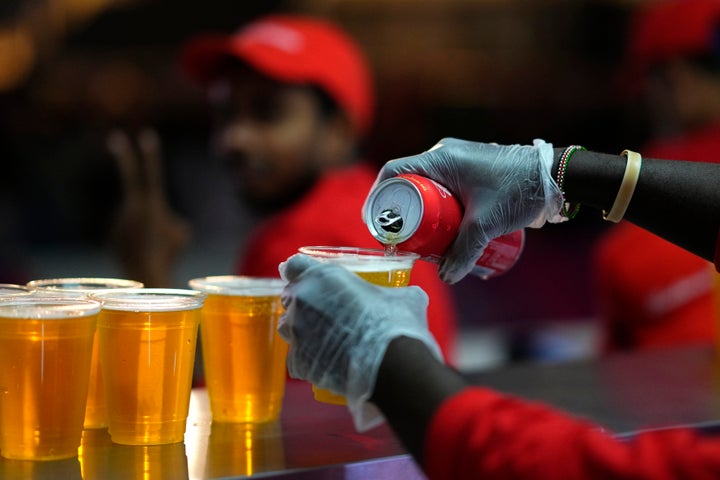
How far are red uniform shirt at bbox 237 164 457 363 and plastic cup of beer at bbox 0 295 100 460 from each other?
3.13ft

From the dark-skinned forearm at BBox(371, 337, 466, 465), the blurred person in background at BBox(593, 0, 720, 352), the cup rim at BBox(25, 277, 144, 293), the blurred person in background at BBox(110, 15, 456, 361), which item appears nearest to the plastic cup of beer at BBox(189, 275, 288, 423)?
the cup rim at BBox(25, 277, 144, 293)

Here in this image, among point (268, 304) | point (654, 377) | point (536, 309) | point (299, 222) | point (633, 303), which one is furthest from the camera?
point (536, 309)

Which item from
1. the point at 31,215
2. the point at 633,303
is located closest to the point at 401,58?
the point at 31,215

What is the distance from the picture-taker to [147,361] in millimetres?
1229

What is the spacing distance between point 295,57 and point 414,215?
59.2 inches

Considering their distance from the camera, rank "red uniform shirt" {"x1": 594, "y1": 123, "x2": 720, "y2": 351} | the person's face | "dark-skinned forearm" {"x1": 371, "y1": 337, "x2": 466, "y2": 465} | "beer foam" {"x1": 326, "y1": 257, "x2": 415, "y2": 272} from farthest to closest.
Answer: the person's face → "red uniform shirt" {"x1": 594, "y1": 123, "x2": 720, "y2": 351} → "beer foam" {"x1": 326, "y1": 257, "x2": 415, "y2": 272} → "dark-skinned forearm" {"x1": 371, "y1": 337, "x2": 466, "y2": 465}

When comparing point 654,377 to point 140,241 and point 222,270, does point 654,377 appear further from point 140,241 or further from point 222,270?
point 222,270

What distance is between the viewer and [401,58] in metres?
6.02

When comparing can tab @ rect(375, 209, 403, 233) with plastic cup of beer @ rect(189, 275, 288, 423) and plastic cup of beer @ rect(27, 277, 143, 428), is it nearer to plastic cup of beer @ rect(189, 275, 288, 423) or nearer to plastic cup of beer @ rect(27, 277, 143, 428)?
plastic cup of beer @ rect(189, 275, 288, 423)

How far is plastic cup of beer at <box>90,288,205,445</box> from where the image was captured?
4.01 feet

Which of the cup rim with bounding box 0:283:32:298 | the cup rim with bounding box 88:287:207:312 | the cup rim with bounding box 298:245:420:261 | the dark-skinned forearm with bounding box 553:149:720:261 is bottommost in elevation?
the cup rim with bounding box 0:283:32:298

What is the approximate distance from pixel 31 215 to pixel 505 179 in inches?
176

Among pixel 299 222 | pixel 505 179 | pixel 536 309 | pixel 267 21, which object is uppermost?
pixel 267 21

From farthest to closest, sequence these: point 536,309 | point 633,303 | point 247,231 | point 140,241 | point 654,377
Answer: point 247,231
point 536,309
point 140,241
point 633,303
point 654,377
